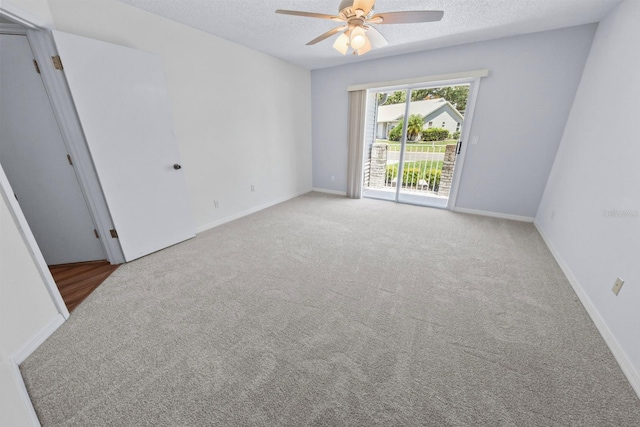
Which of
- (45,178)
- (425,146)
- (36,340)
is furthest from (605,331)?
(45,178)

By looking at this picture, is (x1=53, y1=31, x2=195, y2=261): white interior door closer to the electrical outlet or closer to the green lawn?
the green lawn

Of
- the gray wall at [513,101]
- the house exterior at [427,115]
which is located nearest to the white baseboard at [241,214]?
the house exterior at [427,115]

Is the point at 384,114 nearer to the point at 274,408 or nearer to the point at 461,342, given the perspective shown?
the point at 461,342

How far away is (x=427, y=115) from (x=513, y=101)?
1314 mm

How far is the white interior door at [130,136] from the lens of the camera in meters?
2.02

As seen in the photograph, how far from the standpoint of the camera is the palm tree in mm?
4129

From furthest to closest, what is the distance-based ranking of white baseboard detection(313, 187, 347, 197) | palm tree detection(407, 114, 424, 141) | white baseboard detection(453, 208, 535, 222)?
white baseboard detection(313, 187, 347, 197) < palm tree detection(407, 114, 424, 141) < white baseboard detection(453, 208, 535, 222)

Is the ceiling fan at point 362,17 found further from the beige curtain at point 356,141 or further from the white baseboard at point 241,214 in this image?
the white baseboard at point 241,214

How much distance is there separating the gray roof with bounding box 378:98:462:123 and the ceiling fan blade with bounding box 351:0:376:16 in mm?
2517

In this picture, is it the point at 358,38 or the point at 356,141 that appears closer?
the point at 358,38

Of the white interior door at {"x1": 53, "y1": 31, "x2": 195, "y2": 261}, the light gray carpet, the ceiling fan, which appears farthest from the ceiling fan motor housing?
the light gray carpet

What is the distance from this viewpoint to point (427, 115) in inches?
167

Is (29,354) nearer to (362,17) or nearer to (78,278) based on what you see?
(78,278)

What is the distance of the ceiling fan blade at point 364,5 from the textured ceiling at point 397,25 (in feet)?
2.15
